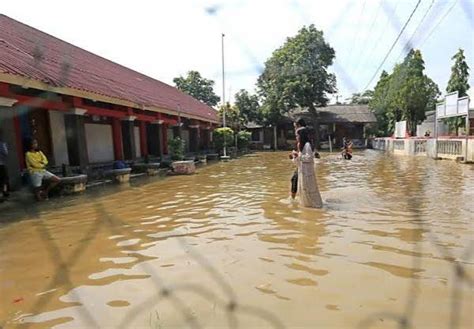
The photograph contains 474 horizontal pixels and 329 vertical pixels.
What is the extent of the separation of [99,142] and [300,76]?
2185cm

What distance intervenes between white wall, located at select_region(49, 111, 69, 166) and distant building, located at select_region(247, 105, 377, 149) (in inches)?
990

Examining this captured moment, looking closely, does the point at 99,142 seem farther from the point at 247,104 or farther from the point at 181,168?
the point at 247,104

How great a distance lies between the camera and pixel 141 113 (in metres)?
14.8

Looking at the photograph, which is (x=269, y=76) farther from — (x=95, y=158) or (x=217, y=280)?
(x=217, y=280)

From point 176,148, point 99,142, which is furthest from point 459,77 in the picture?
point 99,142

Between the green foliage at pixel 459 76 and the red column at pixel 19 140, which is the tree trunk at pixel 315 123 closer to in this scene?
the green foliage at pixel 459 76

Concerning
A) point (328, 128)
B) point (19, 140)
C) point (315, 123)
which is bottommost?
point (19, 140)

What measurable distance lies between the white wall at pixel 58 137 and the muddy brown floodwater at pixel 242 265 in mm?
4538

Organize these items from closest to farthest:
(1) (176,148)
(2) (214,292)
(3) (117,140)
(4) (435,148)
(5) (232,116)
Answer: (2) (214,292) < (3) (117,140) < (1) (176,148) < (4) (435,148) < (5) (232,116)

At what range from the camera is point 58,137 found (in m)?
11.5

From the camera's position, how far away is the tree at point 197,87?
50969 mm

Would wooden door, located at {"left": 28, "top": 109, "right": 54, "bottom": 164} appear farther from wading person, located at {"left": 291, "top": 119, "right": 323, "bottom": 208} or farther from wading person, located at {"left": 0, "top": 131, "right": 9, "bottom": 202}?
wading person, located at {"left": 291, "top": 119, "right": 323, "bottom": 208}

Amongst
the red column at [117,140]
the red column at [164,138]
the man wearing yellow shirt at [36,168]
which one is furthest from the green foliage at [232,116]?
the man wearing yellow shirt at [36,168]

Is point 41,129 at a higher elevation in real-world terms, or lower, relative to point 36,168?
higher
